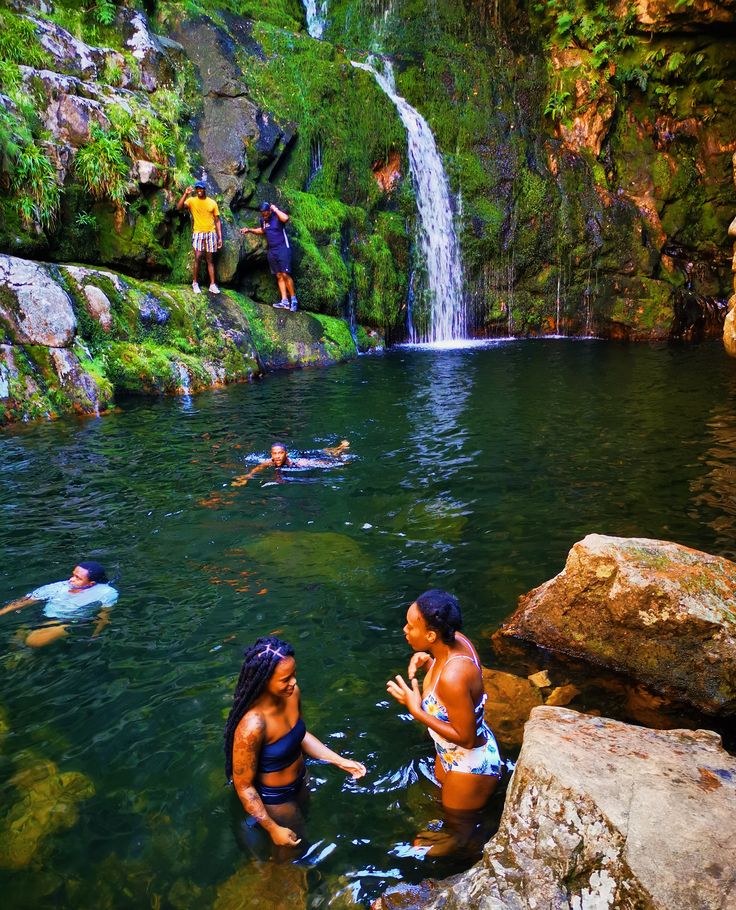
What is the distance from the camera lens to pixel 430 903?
249cm

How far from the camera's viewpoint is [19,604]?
5.07m

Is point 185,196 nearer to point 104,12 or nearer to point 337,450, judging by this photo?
point 104,12

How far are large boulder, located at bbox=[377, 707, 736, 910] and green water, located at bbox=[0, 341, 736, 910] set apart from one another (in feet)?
2.20

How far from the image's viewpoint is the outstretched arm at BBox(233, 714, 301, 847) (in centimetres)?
296

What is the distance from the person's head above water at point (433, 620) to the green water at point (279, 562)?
84cm

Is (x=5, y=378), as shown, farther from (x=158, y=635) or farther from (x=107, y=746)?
(x=107, y=746)

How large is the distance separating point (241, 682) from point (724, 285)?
25.1 m

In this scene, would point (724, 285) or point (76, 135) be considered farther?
point (724, 285)

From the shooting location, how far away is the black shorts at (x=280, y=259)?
52.2 ft

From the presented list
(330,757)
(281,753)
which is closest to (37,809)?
(281,753)

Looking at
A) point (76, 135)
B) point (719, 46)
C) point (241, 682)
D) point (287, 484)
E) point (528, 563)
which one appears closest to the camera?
point (241, 682)

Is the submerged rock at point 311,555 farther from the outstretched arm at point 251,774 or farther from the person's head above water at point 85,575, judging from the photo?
the outstretched arm at point 251,774

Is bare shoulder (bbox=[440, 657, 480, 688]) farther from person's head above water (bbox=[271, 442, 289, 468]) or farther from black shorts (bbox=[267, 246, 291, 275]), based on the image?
black shorts (bbox=[267, 246, 291, 275])

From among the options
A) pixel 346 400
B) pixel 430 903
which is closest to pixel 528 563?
pixel 430 903
